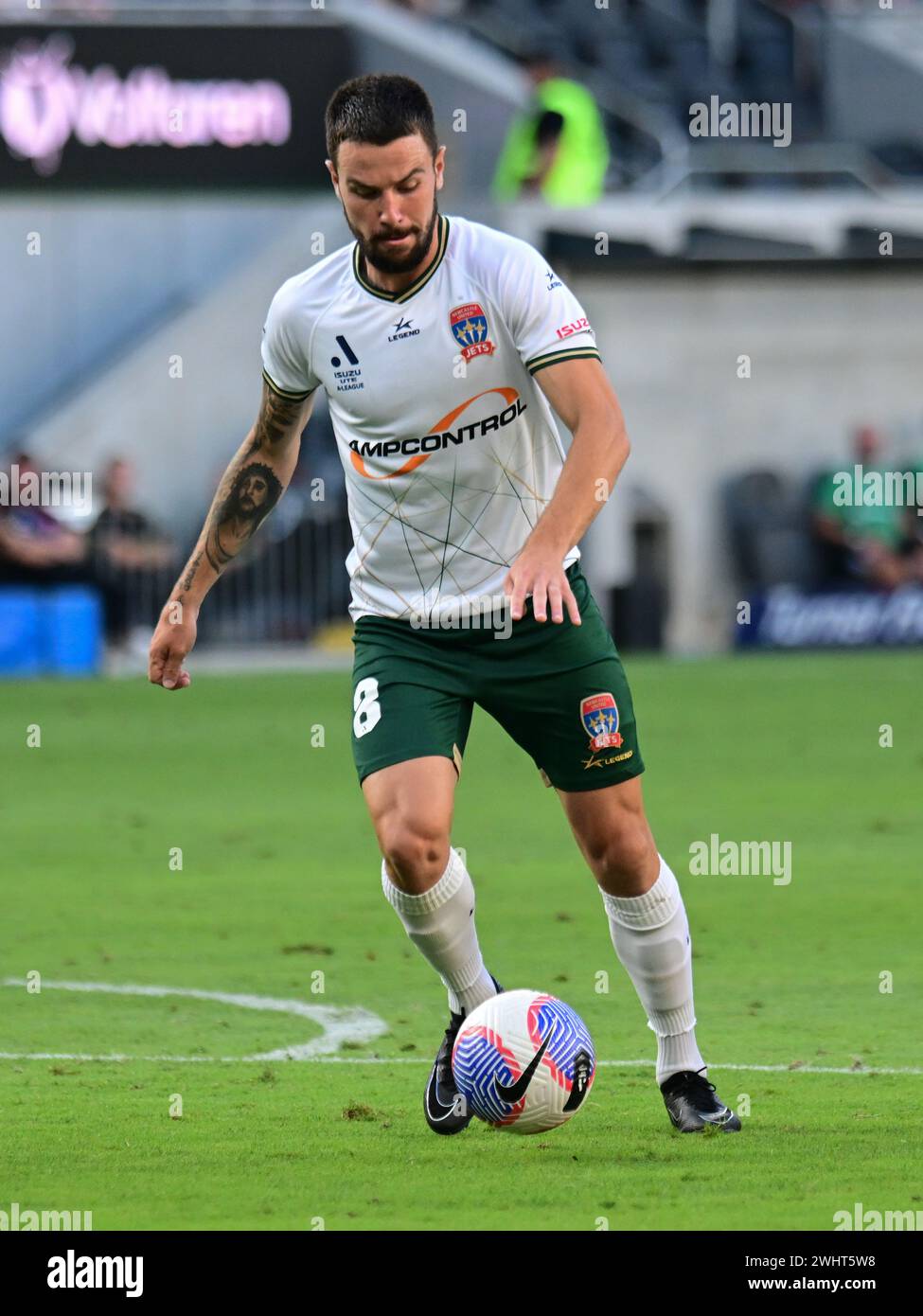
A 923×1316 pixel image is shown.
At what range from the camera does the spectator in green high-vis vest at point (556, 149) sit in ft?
78.2

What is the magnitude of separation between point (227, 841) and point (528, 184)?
14.0 m

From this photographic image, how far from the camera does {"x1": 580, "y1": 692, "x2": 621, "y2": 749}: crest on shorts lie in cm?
597

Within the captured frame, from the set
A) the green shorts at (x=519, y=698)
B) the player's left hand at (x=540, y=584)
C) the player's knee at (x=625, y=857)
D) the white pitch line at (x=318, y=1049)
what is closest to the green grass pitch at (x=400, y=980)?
the white pitch line at (x=318, y=1049)

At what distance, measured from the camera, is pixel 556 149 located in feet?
81.0

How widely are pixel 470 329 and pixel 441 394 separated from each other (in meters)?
0.17

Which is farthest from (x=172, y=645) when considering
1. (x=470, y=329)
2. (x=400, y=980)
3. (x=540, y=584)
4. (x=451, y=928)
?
(x=400, y=980)

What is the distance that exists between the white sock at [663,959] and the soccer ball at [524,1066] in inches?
10.3

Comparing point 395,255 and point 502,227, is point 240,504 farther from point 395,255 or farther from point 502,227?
point 502,227

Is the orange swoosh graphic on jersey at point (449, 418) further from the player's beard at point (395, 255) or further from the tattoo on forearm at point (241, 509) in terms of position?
the tattoo on forearm at point (241, 509)

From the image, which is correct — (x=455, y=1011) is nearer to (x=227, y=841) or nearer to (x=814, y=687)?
(x=227, y=841)

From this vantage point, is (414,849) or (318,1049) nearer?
(414,849)

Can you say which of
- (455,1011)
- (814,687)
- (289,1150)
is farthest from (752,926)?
(814,687)

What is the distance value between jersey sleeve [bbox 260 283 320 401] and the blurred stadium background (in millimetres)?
17361

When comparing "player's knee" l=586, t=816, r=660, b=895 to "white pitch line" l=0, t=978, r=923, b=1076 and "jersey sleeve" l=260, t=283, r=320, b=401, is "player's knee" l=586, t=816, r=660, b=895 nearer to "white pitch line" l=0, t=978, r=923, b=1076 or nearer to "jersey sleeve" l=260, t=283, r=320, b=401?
"white pitch line" l=0, t=978, r=923, b=1076
